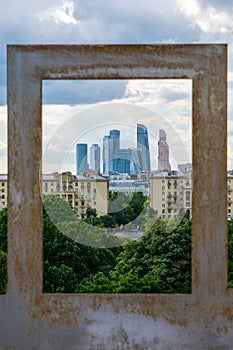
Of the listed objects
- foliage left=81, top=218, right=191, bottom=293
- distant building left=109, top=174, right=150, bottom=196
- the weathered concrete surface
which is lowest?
foliage left=81, top=218, right=191, bottom=293

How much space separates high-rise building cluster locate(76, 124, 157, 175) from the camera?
102 feet

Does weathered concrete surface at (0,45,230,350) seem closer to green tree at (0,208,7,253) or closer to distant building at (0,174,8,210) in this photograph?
green tree at (0,208,7,253)

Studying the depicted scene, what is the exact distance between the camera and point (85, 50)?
3033 mm

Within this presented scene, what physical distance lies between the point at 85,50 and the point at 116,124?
30.7 meters

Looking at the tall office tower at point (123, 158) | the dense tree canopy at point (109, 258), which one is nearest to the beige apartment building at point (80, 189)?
the dense tree canopy at point (109, 258)

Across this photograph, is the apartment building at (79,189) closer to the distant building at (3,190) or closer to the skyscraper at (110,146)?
the skyscraper at (110,146)

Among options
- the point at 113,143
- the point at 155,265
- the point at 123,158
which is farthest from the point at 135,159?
the point at 155,265

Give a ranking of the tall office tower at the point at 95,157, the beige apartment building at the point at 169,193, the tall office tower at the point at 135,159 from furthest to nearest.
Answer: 1. the beige apartment building at the point at 169,193
2. the tall office tower at the point at 135,159
3. the tall office tower at the point at 95,157

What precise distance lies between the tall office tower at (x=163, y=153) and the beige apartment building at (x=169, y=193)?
0.73 m

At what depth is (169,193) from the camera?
36531 mm

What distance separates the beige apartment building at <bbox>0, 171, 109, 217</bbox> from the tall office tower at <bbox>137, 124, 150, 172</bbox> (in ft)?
12.3

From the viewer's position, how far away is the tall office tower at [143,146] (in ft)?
102

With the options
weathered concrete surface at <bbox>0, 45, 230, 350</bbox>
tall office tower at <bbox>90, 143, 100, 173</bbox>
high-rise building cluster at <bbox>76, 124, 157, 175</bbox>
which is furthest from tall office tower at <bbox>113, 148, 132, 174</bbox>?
weathered concrete surface at <bbox>0, 45, 230, 350</bbox>

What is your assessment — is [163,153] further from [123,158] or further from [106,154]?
[106,154]
